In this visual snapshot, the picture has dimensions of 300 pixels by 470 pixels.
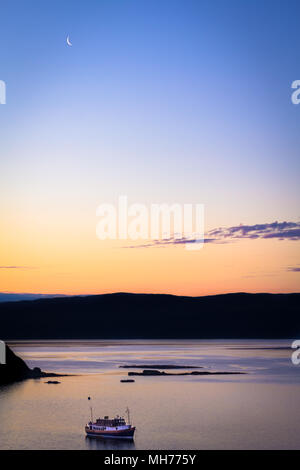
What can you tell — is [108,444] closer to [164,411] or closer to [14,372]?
[164,411]

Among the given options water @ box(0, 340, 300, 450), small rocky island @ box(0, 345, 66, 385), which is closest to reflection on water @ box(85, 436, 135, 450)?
water @ box(0, 340, 300, 450)

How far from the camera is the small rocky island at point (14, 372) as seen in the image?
109562 millimetres

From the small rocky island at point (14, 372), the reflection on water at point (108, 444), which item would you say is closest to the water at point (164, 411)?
the reflection on water at point (108, 444)

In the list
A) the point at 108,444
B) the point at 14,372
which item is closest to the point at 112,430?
the point at 108,444

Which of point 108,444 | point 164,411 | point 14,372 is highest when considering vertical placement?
point 108,444


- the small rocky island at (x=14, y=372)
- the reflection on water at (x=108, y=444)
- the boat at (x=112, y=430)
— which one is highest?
the boat at (x=112, y=430)

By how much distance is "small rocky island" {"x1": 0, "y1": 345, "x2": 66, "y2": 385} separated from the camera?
359 ft

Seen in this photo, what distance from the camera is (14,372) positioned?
115 meters

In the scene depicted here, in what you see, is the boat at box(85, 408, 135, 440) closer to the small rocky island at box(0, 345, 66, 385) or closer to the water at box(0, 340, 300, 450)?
the water at box(0, 340, 300, 450)

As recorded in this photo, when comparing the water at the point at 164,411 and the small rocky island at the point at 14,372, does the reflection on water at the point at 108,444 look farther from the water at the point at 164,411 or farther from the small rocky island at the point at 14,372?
the small rocky island at the point at 14,372

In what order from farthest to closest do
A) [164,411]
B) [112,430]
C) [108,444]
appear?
[164,411]
[112,430]
[108,444]
